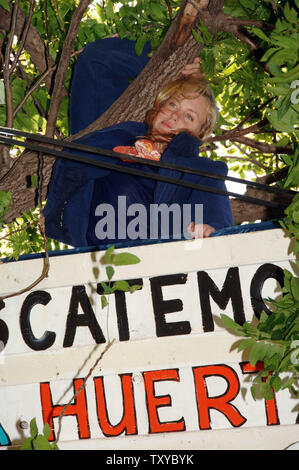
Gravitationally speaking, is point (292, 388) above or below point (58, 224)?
below

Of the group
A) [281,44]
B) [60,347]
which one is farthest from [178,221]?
[281,44]

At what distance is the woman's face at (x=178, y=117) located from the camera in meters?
3.54

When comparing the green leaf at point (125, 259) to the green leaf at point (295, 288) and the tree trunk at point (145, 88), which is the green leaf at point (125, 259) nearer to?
the green leaf at point (295, 288)

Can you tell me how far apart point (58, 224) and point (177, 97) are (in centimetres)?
109

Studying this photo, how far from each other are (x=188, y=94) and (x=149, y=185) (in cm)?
64

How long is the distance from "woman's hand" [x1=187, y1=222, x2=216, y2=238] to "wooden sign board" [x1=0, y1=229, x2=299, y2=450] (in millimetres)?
355

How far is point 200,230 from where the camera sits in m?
2.94

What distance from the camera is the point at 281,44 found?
7.32 feet

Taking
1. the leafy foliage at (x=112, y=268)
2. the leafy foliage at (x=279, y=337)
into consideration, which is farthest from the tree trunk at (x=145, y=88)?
the leafy foliage at (x=279, y=337)

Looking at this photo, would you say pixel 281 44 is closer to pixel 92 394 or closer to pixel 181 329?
pixel 181 329

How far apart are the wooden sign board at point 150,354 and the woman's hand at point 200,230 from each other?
0.35m

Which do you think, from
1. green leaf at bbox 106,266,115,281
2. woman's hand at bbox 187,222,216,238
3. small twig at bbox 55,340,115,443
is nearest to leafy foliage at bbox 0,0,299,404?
green leaf at bbox 106,266,115,281
